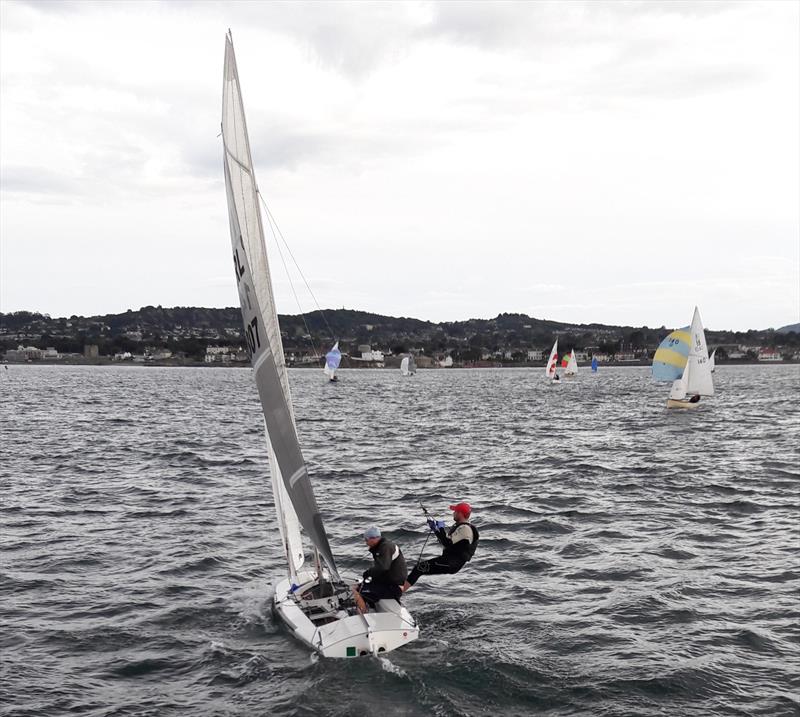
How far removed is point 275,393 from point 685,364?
164 feet

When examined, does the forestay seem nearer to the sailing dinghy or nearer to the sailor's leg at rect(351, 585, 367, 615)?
the sailing dinghy

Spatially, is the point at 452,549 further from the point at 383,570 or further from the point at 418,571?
the point at 383,570

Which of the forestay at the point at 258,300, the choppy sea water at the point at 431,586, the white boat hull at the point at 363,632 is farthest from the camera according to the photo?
the forestay at the point at 258,300

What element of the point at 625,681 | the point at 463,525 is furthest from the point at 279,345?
the point at 625,681

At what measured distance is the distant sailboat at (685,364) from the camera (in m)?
54.5

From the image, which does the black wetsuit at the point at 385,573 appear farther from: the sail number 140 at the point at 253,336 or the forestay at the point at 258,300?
the sail number 140 at the point at 253,336

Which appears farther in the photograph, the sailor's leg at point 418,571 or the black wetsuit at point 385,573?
the sailor's leg at point 418,571

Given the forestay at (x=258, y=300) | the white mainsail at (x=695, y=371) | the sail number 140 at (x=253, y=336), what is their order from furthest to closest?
the white mainsail at (x=695, y=371) → the sail number 140 at (x=253, y=336) → the forestay at (x=258, y=300)

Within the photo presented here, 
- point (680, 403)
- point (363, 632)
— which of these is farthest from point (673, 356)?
point (363, 632)

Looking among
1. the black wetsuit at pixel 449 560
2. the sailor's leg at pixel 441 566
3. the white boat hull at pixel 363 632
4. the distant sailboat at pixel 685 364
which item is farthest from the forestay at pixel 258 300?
the distant sailboat at pixel 685 364

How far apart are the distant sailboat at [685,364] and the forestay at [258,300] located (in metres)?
47.1

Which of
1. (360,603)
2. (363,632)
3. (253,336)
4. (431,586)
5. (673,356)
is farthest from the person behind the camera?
(673,356)

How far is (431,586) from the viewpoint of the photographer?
14.1m

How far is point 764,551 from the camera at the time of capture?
53.6ft
